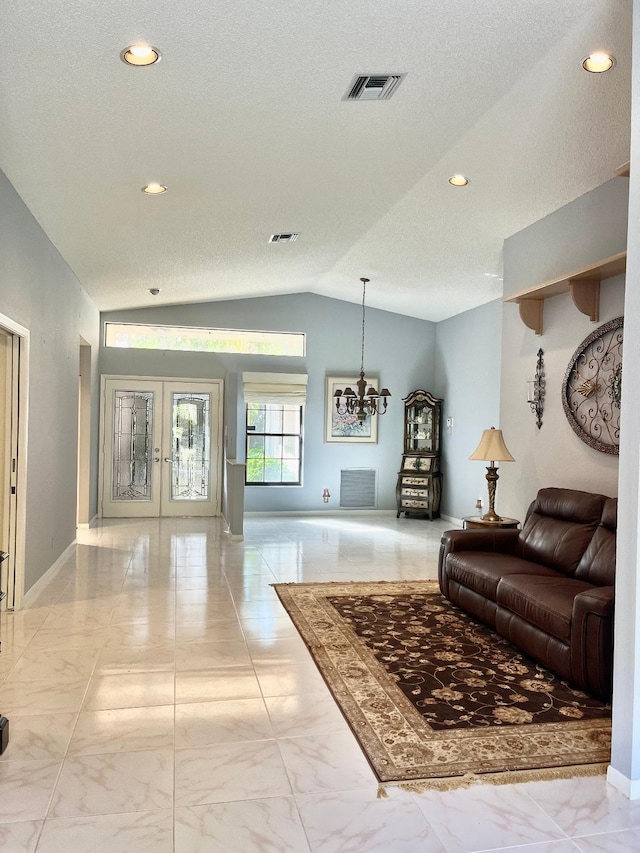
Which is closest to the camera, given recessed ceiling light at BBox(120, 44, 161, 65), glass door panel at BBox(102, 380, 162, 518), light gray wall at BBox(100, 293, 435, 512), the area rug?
the area rug

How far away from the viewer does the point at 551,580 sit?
4.11 metres

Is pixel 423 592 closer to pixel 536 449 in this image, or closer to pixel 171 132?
pixel 536 449

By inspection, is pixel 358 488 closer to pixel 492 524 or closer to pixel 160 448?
pixel 160 448

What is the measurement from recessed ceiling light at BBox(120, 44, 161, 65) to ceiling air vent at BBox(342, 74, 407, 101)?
0.98 metres

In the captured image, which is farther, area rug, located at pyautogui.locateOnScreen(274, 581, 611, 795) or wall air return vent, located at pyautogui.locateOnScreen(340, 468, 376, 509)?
wall air return vent, located at pyautogui.locateOnScreen(340, 468, 376, 509)

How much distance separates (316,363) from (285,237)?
3.68 meters

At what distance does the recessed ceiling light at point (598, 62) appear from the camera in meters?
3.24

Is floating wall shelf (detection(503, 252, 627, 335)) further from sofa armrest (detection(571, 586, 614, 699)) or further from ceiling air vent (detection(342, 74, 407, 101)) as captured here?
sofa armrest (detection(571, 586, 614, 699))

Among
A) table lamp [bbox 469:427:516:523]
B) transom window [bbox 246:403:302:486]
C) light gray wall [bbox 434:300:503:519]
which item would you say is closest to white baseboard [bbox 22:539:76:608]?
transom window [bbox 246:403:302:486]

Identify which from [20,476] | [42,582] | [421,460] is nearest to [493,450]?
[20,476]

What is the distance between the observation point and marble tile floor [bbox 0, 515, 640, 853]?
2.24 m

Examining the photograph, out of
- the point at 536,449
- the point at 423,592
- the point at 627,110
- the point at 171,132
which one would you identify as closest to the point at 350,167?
the point at 171,132

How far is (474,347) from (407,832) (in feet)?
24.1

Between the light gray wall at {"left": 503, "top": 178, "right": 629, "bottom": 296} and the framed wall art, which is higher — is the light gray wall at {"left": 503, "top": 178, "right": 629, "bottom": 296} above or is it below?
above
